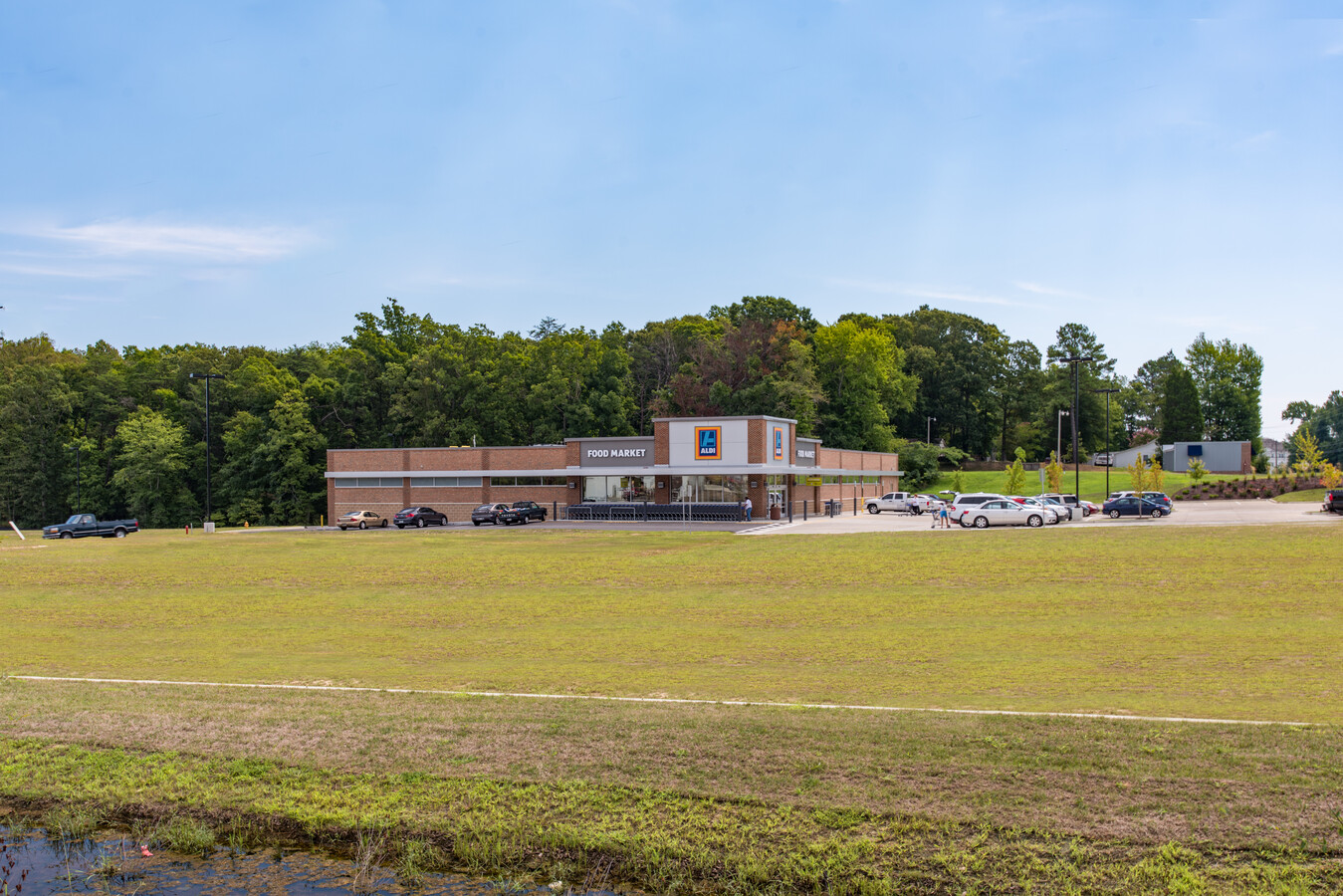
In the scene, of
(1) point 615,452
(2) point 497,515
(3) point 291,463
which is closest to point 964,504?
(1) point 615,452

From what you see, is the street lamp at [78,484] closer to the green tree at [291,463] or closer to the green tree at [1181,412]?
the green tree at [291,463]

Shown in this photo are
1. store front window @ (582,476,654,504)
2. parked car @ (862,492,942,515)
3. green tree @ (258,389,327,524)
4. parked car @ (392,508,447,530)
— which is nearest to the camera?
parked car @ (392,508,447,530)

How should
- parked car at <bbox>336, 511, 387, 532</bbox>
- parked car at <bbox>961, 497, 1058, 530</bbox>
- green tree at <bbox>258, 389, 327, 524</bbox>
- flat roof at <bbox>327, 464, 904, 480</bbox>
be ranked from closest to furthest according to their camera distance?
parked car at <bbox>961, 497, 1058, 530</bbox>, flat roof at <bbox>327, 464, 904, 480</bbox>, parked car at <bbox>336, 511, 387, 532</bbox>, green tree at <bbox>258, 389, 327, 524</bbox>

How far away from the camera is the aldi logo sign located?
182 ft

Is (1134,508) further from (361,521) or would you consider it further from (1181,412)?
(1181,412)

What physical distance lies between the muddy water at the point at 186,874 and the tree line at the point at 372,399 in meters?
62.9

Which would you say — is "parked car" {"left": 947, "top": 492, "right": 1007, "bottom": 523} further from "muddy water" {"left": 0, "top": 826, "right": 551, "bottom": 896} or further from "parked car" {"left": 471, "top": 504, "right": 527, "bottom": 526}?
"muddy water" {"left": 0, "top": 826, "right": 551, "bottom": 896}

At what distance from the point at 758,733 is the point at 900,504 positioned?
54.1m

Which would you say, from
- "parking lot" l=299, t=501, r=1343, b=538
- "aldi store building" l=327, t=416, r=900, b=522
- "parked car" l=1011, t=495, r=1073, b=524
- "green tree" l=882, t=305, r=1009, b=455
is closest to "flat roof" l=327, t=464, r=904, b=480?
"aldi store building" l=327, t=416, r=900, b=522

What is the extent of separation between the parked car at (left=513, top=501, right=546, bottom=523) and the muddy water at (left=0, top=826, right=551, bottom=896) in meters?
46.5

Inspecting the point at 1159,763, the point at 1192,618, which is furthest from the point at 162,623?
the point at 1192,618

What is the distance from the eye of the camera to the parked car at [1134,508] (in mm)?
45438

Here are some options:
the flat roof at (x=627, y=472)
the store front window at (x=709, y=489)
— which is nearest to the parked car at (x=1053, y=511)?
the flat roof at (x=627, y=472)

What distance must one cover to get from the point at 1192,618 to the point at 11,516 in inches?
3839
